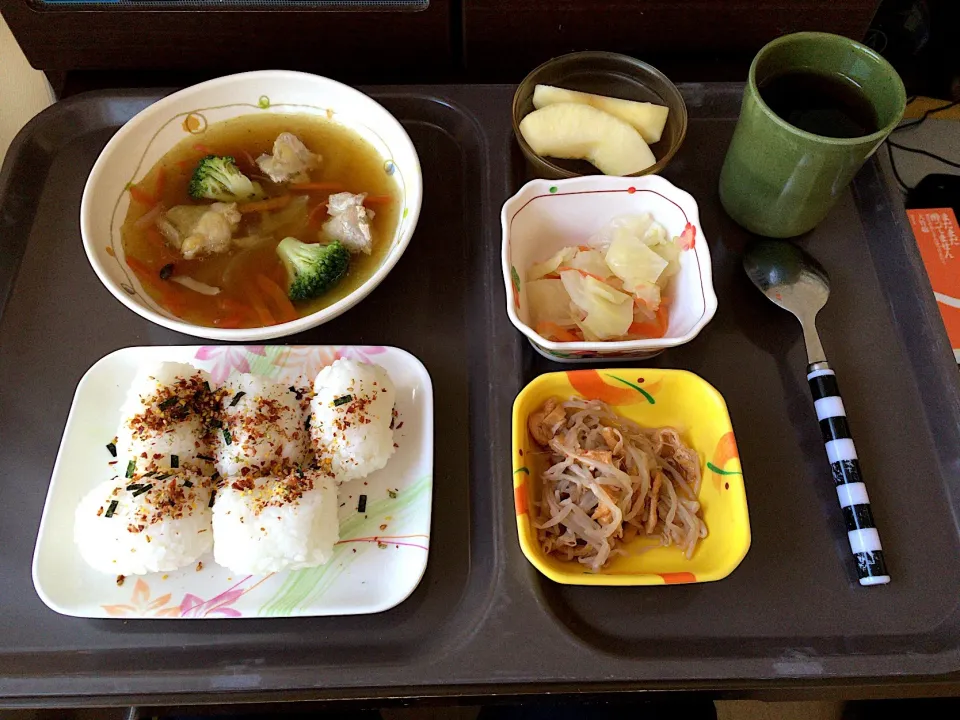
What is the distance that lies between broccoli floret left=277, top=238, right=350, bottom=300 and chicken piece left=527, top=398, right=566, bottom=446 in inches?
16.9

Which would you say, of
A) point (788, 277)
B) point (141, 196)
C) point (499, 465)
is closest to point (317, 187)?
point (141, 196)

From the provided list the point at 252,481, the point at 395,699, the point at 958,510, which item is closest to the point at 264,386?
the point at 252,481

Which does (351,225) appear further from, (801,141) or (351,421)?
(801,141)

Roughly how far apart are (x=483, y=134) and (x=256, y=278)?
20.9 inches

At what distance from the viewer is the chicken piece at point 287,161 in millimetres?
1301

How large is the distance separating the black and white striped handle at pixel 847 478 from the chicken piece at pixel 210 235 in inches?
40.6

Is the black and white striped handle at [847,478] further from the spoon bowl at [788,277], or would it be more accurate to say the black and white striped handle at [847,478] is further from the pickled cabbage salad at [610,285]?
the pickled cabbage salad at [610,285]

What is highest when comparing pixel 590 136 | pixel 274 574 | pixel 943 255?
pixel 590 136

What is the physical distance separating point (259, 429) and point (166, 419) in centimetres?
13

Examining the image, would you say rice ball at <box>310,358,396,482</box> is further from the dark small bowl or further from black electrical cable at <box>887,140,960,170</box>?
black electrical cable at <box>887,140,960,170</box>

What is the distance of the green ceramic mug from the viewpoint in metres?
1.07

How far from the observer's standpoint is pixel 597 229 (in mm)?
1200

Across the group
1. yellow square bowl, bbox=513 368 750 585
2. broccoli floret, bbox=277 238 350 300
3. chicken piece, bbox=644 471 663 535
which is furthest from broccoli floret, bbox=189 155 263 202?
chicken piece, bbox=644 471 663 535

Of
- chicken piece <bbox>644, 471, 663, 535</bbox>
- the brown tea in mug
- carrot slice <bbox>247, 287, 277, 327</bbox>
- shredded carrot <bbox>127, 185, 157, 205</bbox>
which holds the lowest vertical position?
chicken piece <bbox>644, 471, 663, 535</bbox>
